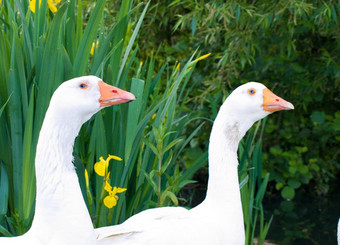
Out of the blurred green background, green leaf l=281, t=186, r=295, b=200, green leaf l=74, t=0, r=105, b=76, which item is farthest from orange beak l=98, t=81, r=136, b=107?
green leaf l=281, t=186, r=295, b=200

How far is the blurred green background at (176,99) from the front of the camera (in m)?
2.79

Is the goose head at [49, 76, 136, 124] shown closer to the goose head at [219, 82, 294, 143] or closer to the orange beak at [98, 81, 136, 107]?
the orange beak at [98, 81, 136, 107]

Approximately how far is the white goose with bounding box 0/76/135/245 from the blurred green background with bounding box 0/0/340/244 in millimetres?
485

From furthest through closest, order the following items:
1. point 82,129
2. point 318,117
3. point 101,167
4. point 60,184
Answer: point 318,117 → point 82,129 → point 101,167 → point 60,184

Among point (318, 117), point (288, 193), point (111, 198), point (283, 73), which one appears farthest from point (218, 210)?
point (318, 117)

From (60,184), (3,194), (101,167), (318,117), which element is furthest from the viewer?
(318,117)

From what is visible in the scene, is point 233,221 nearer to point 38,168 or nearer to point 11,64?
point 38,168

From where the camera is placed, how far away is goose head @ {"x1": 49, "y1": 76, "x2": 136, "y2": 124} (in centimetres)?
218

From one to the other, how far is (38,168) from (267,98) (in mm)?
1100

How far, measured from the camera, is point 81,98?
86.7 inches

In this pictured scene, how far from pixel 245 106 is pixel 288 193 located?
3.97 m

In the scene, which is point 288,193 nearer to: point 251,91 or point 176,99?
point 176,99

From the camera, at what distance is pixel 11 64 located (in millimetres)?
2752

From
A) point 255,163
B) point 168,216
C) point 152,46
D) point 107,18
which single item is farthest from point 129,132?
point 152,46
